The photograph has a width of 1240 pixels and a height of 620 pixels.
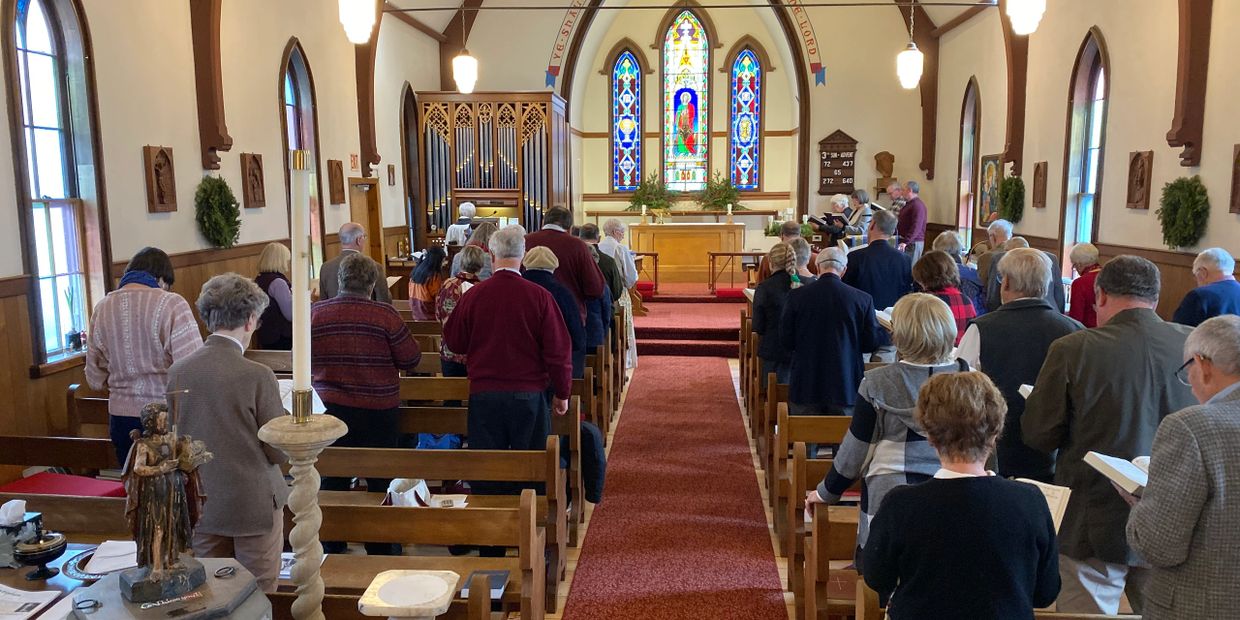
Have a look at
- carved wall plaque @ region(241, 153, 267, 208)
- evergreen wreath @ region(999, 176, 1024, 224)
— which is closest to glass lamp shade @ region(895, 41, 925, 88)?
evergreen wreath @ region(999, 176, 1024, 224)

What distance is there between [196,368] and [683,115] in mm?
14467

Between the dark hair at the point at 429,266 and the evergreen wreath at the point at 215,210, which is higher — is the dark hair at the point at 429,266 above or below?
below

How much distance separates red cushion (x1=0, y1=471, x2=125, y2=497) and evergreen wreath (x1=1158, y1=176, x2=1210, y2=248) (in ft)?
23.8

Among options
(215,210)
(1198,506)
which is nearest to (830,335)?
(1198,506)

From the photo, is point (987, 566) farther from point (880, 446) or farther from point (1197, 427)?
point (880, 446)

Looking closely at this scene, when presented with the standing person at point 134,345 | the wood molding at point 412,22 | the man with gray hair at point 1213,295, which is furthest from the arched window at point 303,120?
the man with gray hair at point 1213,295

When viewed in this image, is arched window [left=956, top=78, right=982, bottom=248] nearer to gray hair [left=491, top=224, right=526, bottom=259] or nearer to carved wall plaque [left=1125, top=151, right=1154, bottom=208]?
carved wall plaque [left=1125, top=151, right=1154, bottom=208]

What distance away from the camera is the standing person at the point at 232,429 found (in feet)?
8.89

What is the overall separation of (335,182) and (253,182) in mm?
1736

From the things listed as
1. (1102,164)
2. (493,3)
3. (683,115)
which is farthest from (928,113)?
(493,3)

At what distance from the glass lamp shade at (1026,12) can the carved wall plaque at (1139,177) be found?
1.73 meters

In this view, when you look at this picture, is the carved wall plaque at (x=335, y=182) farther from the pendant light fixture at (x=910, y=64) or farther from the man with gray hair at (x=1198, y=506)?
the man with gray hair at (x=1198, y=506)

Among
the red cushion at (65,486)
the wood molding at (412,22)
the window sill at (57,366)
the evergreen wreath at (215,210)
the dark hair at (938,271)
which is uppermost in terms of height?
the wood molding at (412,22)

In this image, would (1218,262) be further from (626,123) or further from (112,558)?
(626,123)
